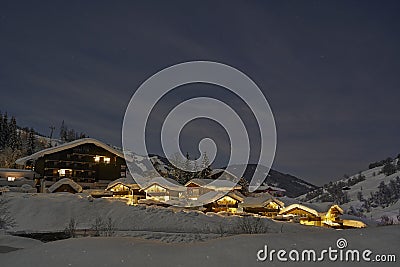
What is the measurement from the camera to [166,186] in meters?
51.9

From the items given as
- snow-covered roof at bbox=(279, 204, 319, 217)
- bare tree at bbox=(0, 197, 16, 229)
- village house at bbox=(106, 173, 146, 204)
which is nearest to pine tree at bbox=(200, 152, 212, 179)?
village house at bbox=(106, 173, 146, 204)

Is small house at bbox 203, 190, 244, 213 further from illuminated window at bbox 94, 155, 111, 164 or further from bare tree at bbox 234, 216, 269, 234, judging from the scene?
bare tree at bbox 234, 216, 269, 234

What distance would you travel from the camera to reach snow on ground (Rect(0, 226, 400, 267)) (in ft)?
24.9

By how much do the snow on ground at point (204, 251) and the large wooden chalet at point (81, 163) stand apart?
159 feet

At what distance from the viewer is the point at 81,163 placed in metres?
56.2

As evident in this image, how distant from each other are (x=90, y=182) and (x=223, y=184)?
22.1 meters

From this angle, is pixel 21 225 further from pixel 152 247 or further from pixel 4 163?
pixel 4 163

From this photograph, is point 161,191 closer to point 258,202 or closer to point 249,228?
point 258,202

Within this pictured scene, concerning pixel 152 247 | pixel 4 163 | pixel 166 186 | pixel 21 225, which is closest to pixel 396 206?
pixel 166 186

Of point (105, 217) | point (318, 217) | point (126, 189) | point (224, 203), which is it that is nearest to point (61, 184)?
point (126, 189)

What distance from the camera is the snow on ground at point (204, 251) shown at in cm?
759

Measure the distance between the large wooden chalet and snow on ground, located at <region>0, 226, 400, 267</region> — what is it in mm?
48545

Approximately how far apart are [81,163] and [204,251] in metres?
52.0

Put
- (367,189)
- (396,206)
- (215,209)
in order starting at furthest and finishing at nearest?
(367,189), (396,206), (215,209)
